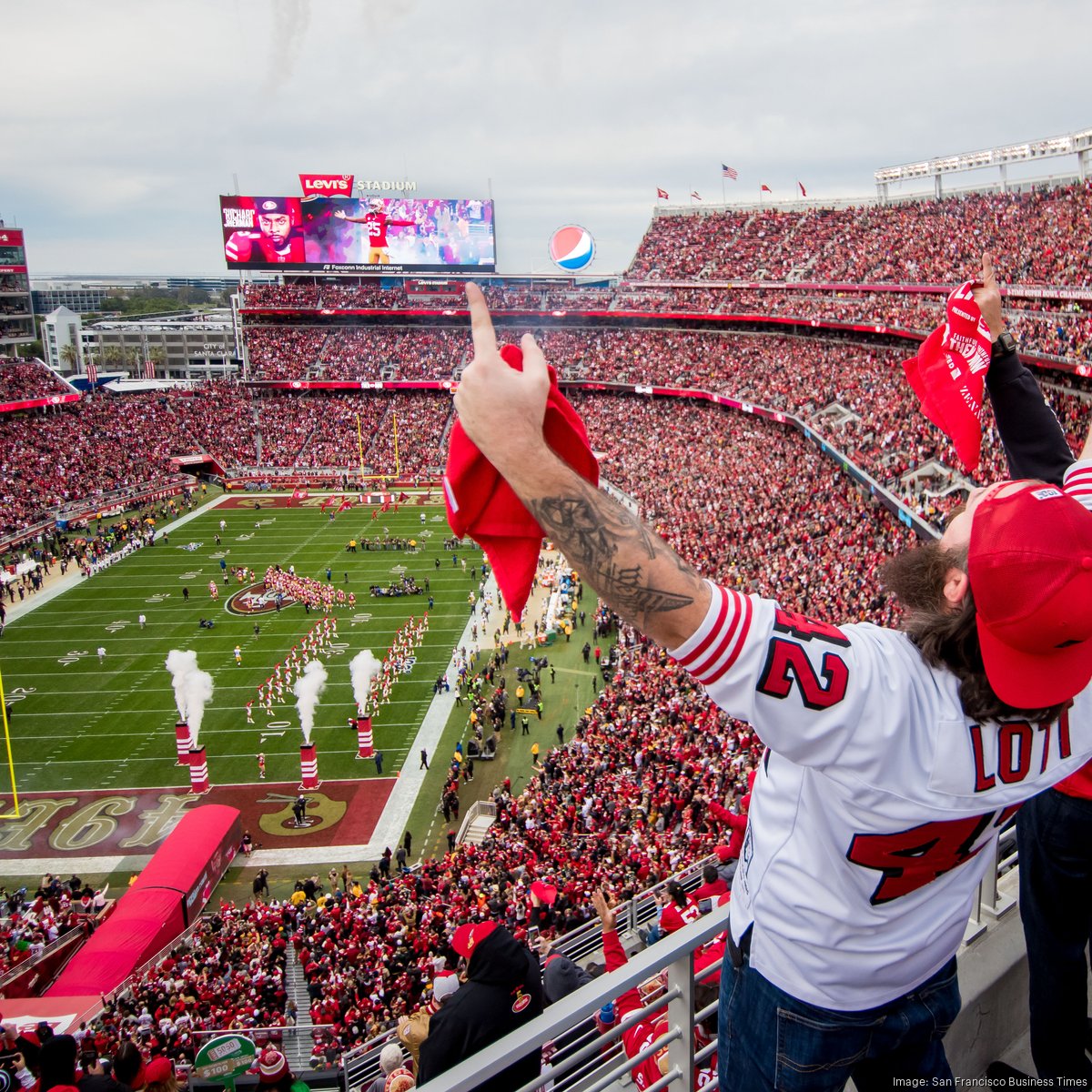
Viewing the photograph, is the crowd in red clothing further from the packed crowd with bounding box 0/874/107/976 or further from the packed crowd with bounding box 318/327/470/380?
the packed crowd with bounding box 0/874/107/976

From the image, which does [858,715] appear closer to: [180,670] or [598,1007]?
[598,1007]

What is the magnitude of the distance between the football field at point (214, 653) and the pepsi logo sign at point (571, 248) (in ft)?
79.8

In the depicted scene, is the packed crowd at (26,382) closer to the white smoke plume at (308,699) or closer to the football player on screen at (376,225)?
the football player on screen at (376,225)

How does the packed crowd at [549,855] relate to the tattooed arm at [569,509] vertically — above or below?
below

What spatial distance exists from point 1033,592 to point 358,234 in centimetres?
6382

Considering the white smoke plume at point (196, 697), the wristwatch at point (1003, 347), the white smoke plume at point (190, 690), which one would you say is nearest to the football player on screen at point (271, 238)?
the white smoke plume at point (190, 690)

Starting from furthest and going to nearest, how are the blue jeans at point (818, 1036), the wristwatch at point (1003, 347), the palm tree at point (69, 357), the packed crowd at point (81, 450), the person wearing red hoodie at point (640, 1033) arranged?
the palm tree at point (69, 357) < the packed crowd at point (81, 450) < the wristwatch at point (1003, 347) < the person wearing red hoodie at point (640, 1033) < the blue jeans at point (818, 1036)

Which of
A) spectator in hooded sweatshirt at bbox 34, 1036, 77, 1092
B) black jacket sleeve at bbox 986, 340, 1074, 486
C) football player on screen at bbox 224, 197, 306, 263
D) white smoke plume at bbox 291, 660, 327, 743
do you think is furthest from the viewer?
football player on screen at bbox 224, 197, 306, 263

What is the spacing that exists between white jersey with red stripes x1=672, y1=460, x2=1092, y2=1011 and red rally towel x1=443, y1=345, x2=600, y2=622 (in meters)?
0.44

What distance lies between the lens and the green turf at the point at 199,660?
794 inches

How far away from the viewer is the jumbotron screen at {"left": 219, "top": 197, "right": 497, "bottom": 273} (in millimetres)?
58375

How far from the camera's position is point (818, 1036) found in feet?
6.51

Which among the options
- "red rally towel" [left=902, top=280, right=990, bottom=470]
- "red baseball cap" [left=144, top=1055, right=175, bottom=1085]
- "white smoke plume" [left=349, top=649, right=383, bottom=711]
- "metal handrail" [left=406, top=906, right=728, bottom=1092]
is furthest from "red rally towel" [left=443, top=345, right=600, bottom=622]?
"white smoke plume" [left=349, top=649, right=383, bottom=711]

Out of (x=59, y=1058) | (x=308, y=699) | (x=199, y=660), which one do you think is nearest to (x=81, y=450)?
(x=199, y=660)
